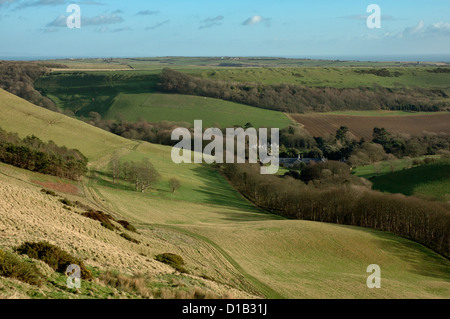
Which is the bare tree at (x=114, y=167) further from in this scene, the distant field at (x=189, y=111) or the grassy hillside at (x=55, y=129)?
the distant field at (x=189, y=111)

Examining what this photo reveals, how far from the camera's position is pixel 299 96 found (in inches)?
6777

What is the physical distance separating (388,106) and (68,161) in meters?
143

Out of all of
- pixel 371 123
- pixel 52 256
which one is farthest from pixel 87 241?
pixel 371 123

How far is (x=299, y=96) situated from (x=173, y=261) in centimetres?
14910

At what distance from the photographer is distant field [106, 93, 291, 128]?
463 ft

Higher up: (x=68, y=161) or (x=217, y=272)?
(x=68, y=161)

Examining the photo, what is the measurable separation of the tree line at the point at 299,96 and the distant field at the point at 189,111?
7.97 m

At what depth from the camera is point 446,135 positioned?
129000 mm

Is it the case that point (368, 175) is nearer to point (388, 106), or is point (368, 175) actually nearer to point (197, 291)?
point (197, 291)

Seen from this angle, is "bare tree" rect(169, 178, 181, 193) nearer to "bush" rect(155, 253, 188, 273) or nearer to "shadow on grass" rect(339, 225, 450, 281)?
"shadow on grass" rect(339, 225, 450, 281)

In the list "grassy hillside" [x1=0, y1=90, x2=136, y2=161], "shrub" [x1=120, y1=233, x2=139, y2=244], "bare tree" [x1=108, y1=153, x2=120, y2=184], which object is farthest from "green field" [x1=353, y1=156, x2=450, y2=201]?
"grassy hillside" [x1=0, y1=90, x2=136, y2=161]

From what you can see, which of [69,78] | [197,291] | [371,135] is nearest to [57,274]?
[197,291]

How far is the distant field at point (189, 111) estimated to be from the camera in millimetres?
141125

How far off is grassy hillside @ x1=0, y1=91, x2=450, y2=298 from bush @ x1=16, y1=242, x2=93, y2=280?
1655mm
